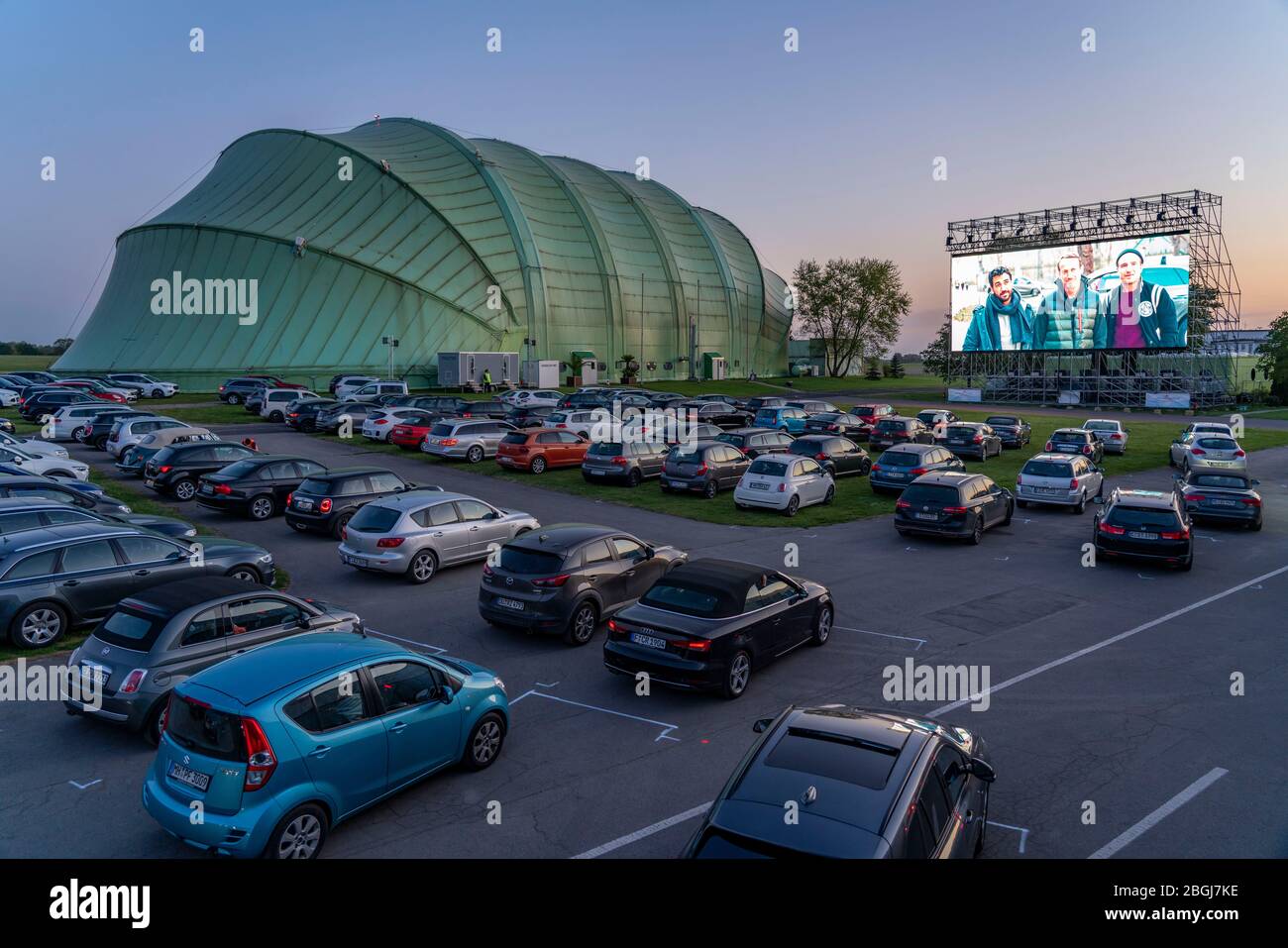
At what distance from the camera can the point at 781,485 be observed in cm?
2358

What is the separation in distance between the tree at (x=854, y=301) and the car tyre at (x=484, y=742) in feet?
335

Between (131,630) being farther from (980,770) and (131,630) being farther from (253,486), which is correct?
(253,486)

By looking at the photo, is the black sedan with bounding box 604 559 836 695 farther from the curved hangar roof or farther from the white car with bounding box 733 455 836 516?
the curved hangar roof

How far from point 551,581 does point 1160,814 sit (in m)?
7.87

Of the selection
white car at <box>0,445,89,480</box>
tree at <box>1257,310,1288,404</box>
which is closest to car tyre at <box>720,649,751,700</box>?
white car at <box>0,445,89,480</box>

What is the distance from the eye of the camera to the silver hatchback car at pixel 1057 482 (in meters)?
24.3

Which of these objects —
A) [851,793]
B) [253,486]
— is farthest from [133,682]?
[253,486]

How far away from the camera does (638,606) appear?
1124 centimetres

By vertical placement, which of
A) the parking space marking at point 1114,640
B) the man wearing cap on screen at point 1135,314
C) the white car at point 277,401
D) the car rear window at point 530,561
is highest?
the man wearing cap on screen at point 1135,314

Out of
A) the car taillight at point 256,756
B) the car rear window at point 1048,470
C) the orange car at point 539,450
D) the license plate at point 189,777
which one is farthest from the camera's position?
the orange car at point 539,450

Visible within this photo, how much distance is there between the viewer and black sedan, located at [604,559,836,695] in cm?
1037

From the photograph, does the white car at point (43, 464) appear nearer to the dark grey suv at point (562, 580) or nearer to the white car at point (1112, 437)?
the dark grey suv at point (562, 580)

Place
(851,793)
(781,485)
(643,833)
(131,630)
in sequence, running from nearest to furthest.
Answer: (851,793)
(643,833)
(131,630)
(781,485)

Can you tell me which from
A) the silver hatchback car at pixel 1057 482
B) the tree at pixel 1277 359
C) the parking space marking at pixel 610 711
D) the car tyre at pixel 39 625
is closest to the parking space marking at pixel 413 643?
the parking space marking at pixel 610 711
